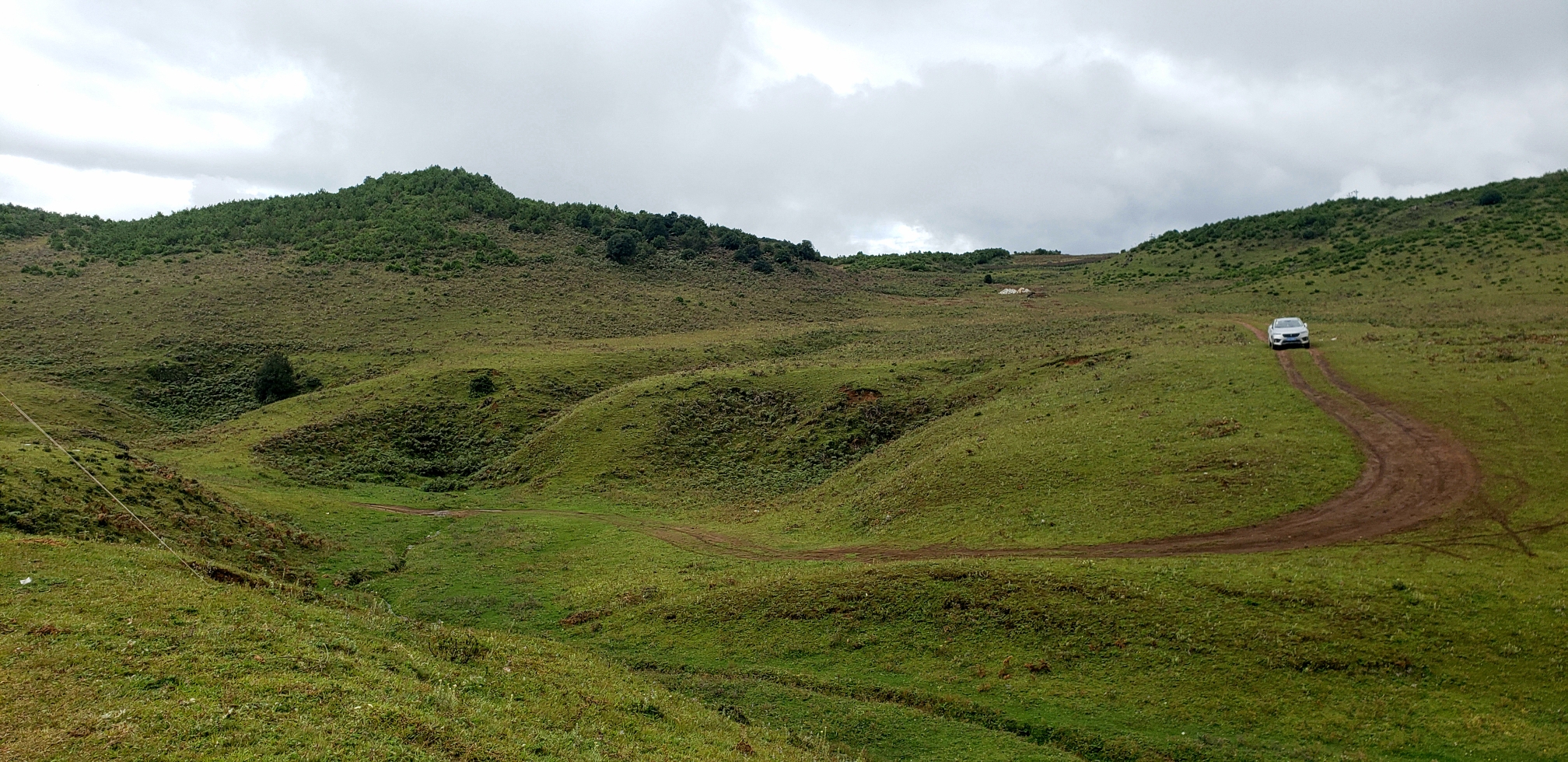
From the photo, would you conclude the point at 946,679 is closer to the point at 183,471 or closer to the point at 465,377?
the point at 183,471

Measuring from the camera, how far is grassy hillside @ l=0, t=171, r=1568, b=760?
15422 mm

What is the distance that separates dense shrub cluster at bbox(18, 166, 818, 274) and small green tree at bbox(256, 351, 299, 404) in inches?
1264

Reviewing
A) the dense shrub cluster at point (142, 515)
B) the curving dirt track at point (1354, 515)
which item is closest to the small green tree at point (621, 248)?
the dense shrub cluster at point (142, 515)

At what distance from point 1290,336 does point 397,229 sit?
Result: 300 ft

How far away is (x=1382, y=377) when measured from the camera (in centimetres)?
3192

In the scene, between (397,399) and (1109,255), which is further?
(1109,255)

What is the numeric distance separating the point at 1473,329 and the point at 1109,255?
84602 mm

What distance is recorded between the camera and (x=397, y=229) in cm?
9350

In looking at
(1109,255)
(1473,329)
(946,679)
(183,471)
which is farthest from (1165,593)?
(1109,255)

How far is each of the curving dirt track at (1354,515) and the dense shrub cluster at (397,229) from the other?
73.0 m

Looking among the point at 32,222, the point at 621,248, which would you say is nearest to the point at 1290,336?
the point at 621,248

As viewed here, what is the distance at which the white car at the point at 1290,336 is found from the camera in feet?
130

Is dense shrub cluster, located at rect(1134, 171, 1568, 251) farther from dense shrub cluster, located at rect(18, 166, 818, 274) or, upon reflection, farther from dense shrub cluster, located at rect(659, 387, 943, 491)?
dense shrub cluster, located at rect(659, 387, 943, 491)

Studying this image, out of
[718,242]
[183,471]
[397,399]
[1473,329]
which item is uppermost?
[718,242]
